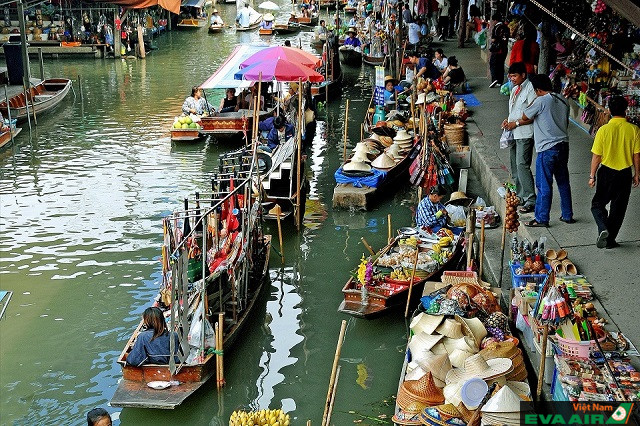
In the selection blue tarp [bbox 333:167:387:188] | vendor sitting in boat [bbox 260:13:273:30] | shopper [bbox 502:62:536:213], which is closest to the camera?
shopper [bbox 502:62:536:213]

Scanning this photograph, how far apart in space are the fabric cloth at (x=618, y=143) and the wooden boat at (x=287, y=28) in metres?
28.7

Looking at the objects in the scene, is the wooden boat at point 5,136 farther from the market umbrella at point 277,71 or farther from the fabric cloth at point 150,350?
the fabric cloth at point 150,350

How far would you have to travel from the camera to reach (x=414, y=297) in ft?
30.6

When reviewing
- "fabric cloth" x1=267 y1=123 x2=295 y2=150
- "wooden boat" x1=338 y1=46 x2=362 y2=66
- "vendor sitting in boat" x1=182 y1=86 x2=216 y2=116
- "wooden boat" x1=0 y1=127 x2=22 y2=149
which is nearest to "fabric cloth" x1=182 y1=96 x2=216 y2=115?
"vendor sitting in boat" x1=182 y1=86 x2=216 y2=116

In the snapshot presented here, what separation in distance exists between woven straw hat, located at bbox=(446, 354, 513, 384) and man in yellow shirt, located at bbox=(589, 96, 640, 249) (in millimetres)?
2214

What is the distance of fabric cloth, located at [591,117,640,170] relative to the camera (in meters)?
7.91

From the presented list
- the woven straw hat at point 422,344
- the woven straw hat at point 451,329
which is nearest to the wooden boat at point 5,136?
the woven straw hat at point 422,344

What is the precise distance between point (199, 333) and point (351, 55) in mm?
19477

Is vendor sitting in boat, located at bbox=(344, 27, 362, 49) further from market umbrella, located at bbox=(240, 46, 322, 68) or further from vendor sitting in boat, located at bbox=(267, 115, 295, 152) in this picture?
vendor sitting in boat, located at bbox=(267, 115, 295, 152)

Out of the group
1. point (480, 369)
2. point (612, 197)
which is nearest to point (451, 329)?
point (480, 369)

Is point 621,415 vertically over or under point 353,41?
under

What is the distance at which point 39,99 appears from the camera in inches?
813

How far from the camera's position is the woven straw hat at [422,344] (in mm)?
7402

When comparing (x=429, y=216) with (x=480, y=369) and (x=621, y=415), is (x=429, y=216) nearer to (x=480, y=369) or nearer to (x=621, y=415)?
(x=480, y=369)
